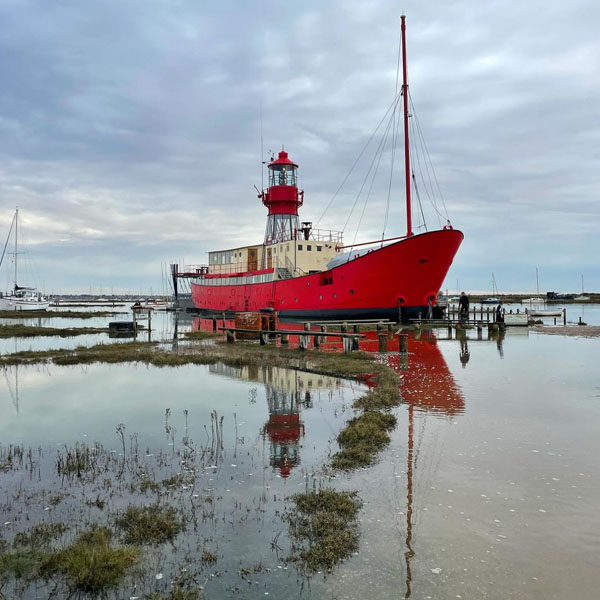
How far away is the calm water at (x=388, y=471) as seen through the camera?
4570 mm

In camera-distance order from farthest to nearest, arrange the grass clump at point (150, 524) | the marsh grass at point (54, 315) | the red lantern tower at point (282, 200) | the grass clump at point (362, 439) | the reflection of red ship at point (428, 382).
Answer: the marsh grass at point (54, 315)
the red lantern tower at point (282, 200)
the reflection of red ship at point (428, 382)
the grass clump at point (362, 439)
the grass clump at point (150, 524)

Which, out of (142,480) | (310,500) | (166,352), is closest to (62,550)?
(142,480)

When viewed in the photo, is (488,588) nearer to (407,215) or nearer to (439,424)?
(439,424)

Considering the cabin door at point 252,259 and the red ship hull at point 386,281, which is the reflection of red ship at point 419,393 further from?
the cabin door at point 252,259

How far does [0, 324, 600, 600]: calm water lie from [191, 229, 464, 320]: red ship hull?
1517cm

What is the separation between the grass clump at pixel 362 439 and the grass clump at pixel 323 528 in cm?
116

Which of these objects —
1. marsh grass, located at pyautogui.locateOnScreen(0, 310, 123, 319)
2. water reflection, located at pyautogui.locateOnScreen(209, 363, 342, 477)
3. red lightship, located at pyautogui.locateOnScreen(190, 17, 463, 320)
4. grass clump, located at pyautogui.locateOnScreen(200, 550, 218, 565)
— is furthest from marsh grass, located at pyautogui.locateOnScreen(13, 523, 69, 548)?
marsh grass, located at pyautogui.locateOnScreen(0, 310, 123, 319)

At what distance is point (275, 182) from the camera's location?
4769 cm

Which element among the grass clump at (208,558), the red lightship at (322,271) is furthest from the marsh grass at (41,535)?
the red lightship at (322,271)

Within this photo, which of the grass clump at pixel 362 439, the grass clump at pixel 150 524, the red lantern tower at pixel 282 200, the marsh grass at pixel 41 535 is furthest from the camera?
the red lantern tower at pixel 282 200

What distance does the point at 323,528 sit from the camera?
5344 mm

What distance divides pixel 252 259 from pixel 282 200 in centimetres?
723

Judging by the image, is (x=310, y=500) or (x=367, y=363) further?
(x=367, y=363)

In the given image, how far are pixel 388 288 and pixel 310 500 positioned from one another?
25923 millimetres
